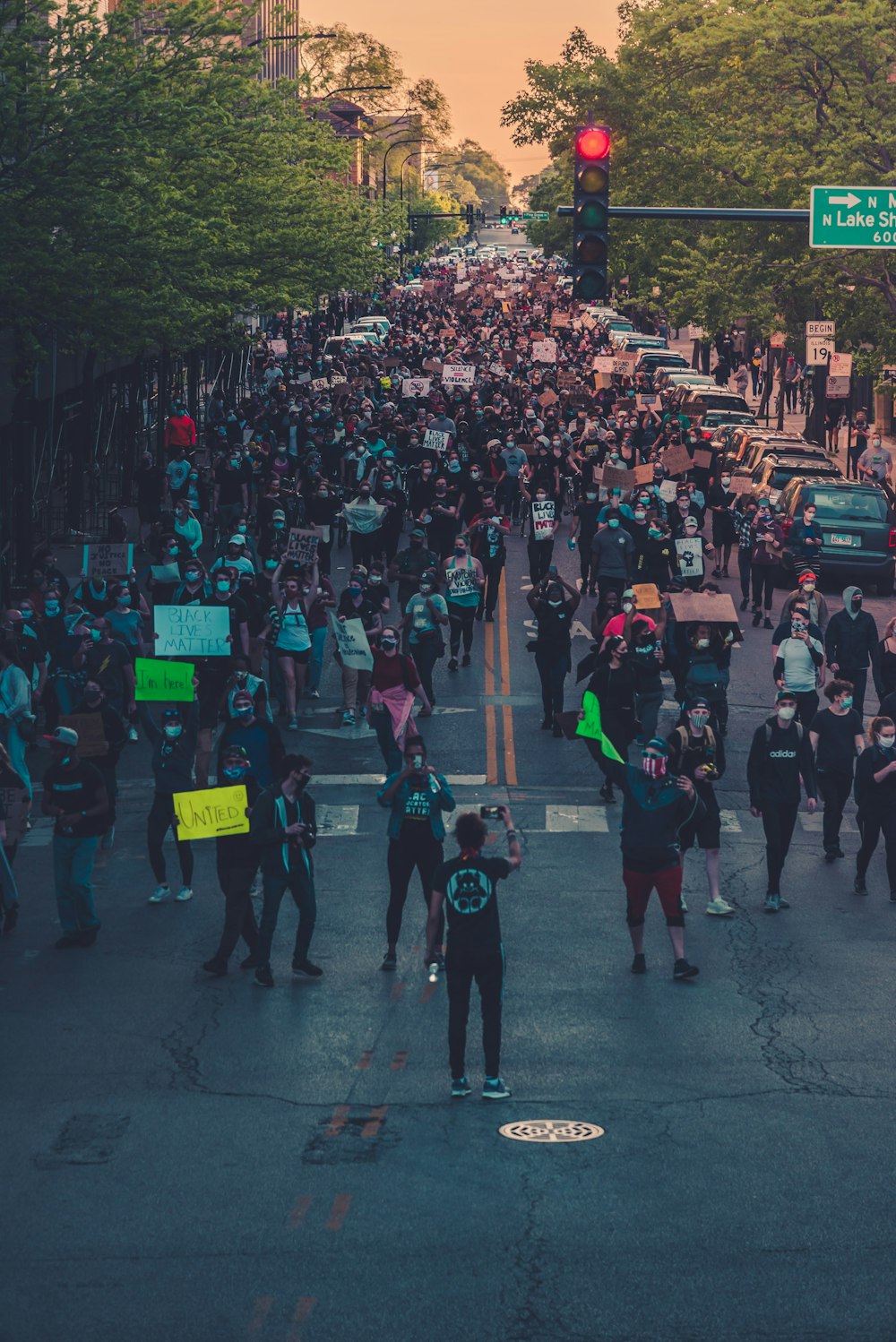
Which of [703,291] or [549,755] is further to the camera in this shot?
[703,291]

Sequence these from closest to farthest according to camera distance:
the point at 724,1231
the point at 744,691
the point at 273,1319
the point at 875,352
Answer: the point at 273,1319 → the point at 724,1231 → the point at 744,691 → the point at 875,352

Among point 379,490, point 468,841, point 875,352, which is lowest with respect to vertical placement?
point 468,841

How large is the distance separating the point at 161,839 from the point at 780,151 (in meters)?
33.5

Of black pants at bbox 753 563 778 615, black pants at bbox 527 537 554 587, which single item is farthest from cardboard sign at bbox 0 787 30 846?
black pants at bbox 753 563 778 615

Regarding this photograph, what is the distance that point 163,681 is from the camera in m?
17.5

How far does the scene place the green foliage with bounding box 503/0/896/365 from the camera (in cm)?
4338

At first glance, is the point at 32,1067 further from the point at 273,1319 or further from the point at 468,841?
the point at 273,1319

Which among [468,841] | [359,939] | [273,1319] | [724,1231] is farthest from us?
[359,939]

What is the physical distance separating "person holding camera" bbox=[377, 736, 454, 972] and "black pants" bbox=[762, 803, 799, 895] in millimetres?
2935

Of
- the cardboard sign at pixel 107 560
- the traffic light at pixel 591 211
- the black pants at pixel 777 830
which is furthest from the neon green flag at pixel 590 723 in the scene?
the cardboard sign at pixel 107 560

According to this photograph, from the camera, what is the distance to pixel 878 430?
58969 mm

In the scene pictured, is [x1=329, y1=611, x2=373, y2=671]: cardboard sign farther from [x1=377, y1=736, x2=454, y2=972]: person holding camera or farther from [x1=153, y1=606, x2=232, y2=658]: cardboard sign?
[x1=377, y1=736, x2=454, y2=972]: person holding camera

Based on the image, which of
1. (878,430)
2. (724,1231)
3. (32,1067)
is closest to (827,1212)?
(724,1231)

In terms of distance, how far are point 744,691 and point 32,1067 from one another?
44.2ft
